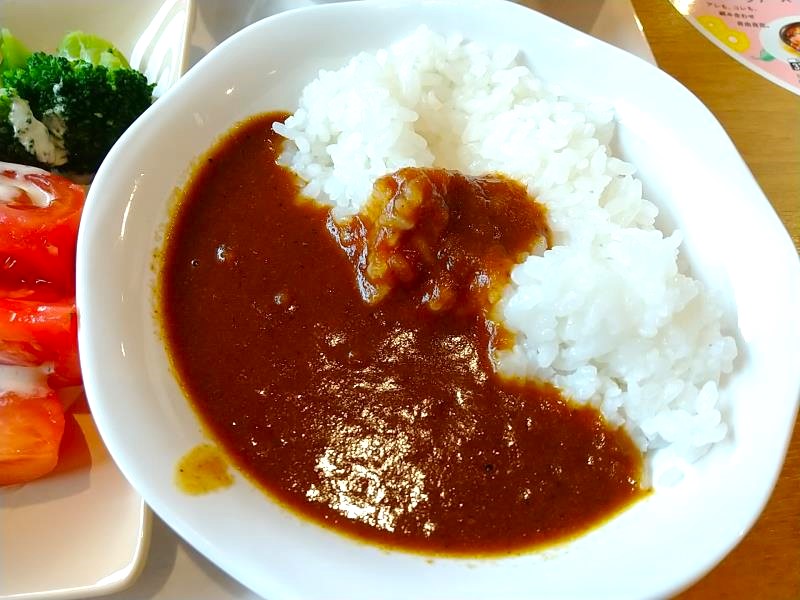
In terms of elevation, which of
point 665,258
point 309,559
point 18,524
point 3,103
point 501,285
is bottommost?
point 18,524

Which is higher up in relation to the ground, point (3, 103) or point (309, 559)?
point (3, 103)

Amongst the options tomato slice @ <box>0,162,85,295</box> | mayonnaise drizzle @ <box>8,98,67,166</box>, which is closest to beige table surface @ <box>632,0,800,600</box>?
tomato slice @ <box>0,162,85,295</box>

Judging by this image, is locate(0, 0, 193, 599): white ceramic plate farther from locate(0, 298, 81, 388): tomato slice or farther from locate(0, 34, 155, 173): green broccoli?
locate(0, 34, 155, 173): green broccoli

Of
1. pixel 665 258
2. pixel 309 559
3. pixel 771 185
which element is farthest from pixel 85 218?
pixel 771 185

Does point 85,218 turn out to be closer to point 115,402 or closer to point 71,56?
point 115,402

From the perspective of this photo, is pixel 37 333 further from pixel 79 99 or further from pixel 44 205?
pixel 79 99

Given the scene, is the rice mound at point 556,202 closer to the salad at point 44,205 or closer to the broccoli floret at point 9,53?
the salad at point 44,205

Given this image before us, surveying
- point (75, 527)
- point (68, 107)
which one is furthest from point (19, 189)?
point (75, 527)
